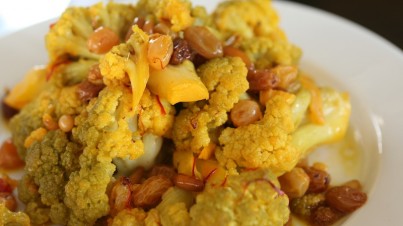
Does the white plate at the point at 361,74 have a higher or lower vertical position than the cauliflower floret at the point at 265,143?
lower

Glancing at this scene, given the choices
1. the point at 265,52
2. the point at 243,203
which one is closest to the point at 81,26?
the point at 265,52

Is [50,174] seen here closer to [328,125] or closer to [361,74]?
[328,125]

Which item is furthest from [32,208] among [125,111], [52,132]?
[125,111]

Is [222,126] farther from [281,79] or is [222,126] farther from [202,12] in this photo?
[202,12]

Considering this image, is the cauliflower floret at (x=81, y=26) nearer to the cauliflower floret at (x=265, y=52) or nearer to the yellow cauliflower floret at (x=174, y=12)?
the yellow cauliflower floret at (x=174, y=12)

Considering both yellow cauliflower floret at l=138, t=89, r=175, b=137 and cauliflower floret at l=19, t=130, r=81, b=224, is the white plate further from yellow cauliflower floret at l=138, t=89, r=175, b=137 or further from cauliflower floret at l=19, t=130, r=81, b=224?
yellow cauliflower floret at l=138, t=89, r=175, b=137

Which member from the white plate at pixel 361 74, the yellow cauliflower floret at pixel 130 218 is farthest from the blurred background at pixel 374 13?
the yellow cauliflower floret at pixel 130 218

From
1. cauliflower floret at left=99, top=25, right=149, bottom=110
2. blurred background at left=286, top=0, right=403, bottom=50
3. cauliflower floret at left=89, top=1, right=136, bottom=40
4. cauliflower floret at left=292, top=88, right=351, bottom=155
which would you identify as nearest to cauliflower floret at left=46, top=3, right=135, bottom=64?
cauliflower floret at left=89, top=1, right=136, bottom=40
